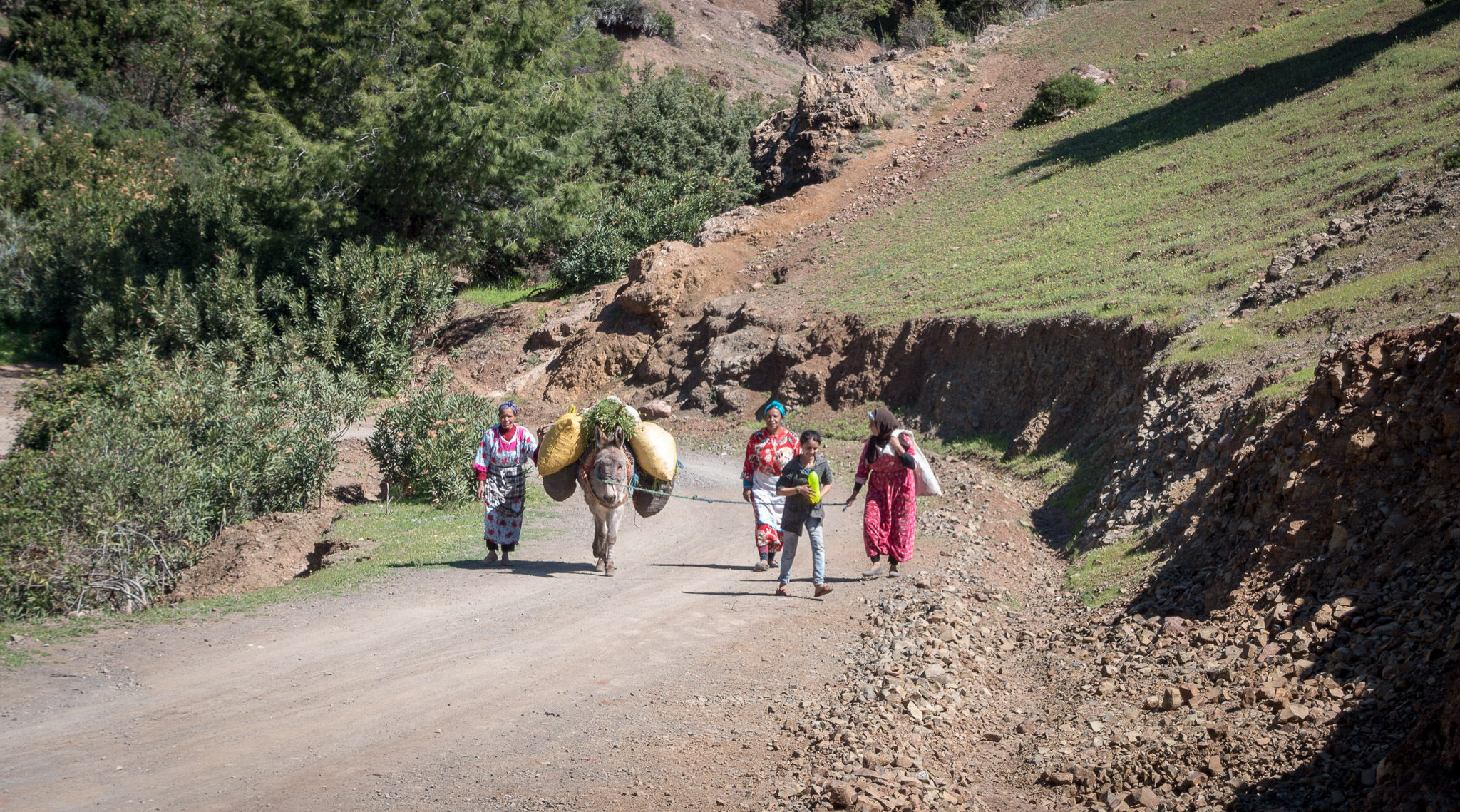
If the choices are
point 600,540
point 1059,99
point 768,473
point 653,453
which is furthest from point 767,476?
point 1059,99

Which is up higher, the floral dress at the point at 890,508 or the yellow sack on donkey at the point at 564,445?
the yellow sack on donkey at the point at 564,445

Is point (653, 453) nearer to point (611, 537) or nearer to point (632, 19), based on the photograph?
point (611, 537)

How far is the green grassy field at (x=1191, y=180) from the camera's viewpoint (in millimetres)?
A: 16594

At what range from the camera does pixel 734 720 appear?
22.7 ft

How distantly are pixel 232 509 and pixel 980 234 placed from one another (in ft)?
56.8

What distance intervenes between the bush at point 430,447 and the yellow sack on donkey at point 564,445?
4.82 m

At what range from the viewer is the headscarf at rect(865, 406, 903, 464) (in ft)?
34.5

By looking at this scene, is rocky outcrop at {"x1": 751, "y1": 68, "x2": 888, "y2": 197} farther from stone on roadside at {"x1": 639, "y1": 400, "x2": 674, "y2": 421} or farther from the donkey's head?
the donkey's head

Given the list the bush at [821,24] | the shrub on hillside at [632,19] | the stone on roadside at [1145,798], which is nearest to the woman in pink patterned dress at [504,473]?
the stone on roadside at [1145,798]

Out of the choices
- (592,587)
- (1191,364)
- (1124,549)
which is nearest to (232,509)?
(592,587)

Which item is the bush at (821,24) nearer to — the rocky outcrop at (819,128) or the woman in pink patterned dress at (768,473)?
the rocky outcrop at (819,128)

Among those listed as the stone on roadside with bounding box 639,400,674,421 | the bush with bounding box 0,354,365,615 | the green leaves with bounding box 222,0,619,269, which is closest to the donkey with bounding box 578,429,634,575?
the bush with bounding box 0,354,365,615

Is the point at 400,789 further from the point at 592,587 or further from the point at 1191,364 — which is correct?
the point at 1191,364

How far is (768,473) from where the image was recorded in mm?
10875
